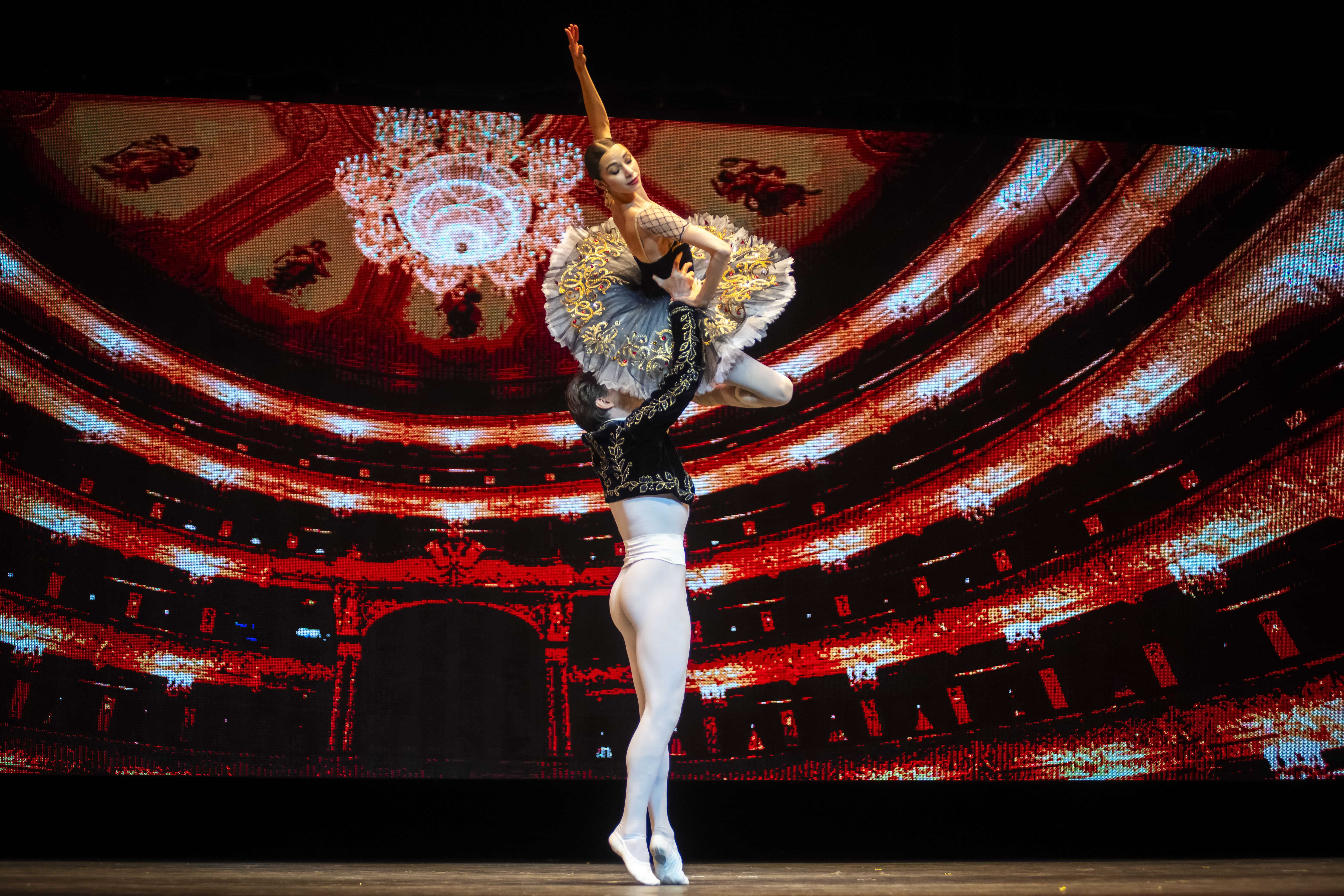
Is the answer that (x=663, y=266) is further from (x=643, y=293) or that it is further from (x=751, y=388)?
(x=751, y=388)

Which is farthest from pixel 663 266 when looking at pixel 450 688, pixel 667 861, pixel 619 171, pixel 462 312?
pixel 450 688

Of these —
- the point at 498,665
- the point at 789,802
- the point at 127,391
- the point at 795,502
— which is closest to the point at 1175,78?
the point at 795,502

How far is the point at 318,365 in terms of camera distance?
465 centimetres

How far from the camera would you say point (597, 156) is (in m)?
2.81

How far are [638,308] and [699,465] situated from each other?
182 centimetres

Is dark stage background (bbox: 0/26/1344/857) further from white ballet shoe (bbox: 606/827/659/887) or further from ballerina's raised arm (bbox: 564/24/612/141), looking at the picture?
ballerina's raised arm (bbox: 564/24/612/141)

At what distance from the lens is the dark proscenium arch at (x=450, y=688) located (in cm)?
441

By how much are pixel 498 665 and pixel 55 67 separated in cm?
287

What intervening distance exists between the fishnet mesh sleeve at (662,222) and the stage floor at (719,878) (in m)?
1.49

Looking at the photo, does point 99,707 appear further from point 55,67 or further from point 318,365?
point 55,67

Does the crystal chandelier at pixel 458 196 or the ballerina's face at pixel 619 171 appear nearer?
the ballerina's face at pixel 619 171

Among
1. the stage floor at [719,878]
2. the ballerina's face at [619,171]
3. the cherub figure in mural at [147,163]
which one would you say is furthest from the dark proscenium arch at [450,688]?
the ballerina's face at [619,171]

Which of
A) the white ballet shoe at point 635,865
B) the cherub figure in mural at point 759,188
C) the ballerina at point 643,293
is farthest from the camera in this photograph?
the cherub figure in mural at point 759,188

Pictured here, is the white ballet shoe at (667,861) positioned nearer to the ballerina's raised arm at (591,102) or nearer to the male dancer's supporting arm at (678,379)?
the male dancer's supporting arm at (678,379)
